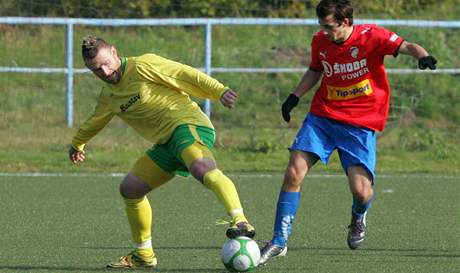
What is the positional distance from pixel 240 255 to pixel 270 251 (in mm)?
698

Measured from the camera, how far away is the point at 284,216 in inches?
299

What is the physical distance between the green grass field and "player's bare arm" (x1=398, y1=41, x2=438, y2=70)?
121 centimetres

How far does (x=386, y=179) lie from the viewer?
1291cm

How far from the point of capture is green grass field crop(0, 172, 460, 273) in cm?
761

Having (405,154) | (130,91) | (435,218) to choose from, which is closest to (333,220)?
(435,218)

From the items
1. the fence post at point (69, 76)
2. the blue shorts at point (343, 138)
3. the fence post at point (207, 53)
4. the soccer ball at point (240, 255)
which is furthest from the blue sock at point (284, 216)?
the fence post at point (69, 76)

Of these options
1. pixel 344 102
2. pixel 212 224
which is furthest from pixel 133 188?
pixel 212 224

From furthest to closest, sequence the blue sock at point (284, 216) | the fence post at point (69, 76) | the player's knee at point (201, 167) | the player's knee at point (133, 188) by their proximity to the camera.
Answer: the fence post at point (69, 76)
the blue sock at point (284, 216)
the player's knee at point (133, 188)
the player's knee at point (201, 167)

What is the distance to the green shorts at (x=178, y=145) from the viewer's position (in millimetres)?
7160

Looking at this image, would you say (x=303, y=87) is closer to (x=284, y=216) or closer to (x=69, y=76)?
(x=284, y=216)

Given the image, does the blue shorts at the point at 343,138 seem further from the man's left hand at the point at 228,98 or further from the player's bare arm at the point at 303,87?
the man's left hand at the point at 228,98

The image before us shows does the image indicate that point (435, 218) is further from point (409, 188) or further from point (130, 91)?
point (130, 91)

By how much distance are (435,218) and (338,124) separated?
7.82 feet

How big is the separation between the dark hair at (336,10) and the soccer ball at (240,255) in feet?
5.17
